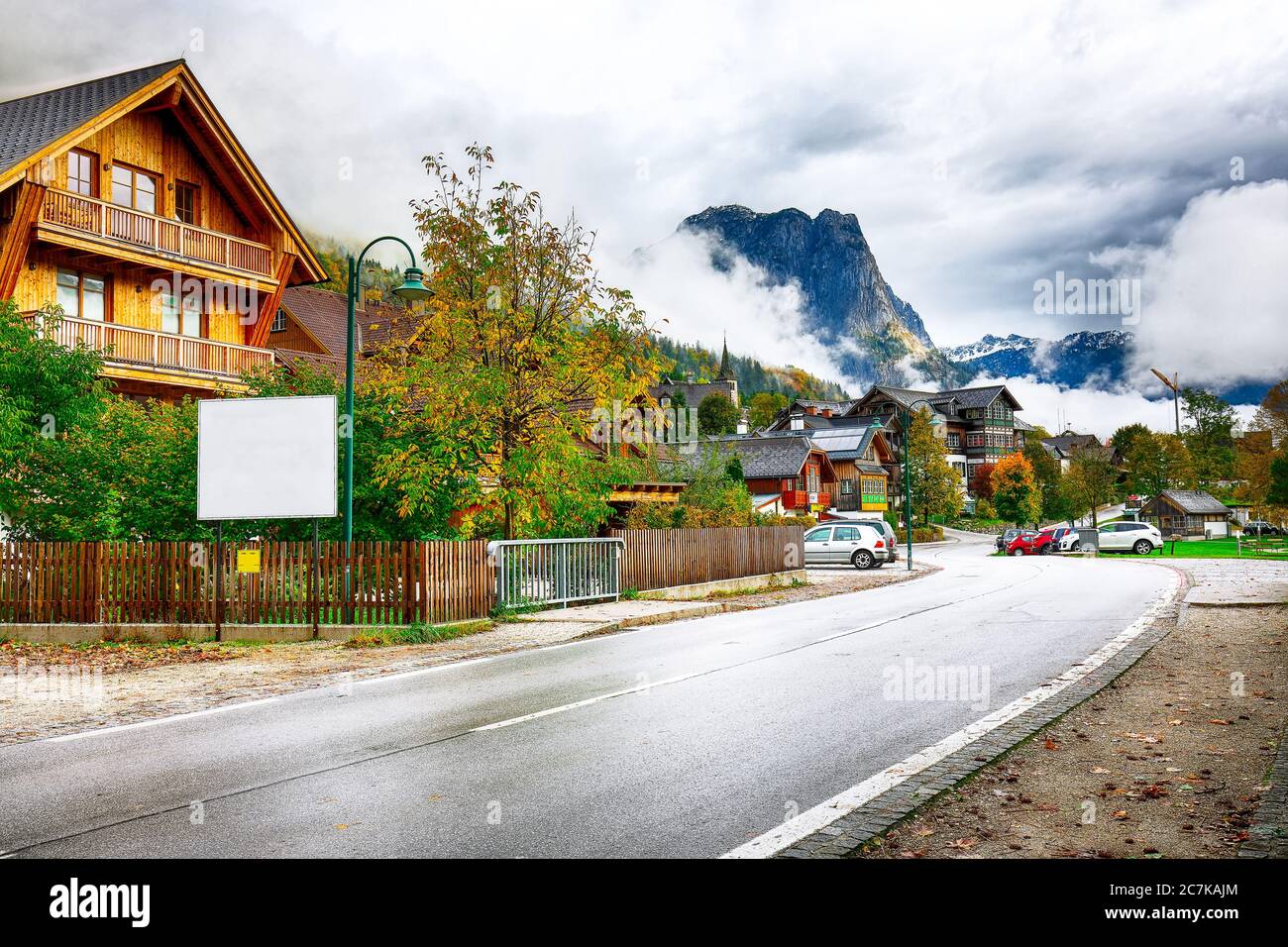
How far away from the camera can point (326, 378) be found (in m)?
18.4

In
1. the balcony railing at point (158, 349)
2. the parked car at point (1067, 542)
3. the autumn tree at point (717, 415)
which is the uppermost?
the autumn tree at point (717, 415)

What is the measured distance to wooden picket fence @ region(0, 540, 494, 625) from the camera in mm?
15227

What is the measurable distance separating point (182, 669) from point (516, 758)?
7.37m

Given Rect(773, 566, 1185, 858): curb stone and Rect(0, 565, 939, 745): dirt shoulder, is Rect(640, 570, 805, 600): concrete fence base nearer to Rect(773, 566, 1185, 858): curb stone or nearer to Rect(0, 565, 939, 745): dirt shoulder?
Rect(0, 565, 939, 745): dirt shoulder

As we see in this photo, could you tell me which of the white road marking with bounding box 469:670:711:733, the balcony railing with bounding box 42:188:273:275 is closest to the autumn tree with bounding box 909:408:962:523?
the balcony railing with bounding box 42:188:273:275

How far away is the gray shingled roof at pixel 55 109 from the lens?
24094 millimetres

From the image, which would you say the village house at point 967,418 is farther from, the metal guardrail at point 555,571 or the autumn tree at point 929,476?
the metal guardrail at point 555,571

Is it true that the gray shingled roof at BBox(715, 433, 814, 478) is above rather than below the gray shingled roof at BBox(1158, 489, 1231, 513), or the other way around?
above

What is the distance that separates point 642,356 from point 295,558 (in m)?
7.54

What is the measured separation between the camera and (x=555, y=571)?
1906 cm

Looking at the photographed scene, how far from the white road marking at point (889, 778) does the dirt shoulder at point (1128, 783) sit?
0.37 m

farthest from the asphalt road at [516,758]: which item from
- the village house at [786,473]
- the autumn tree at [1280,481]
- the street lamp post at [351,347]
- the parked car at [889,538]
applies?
the village house at [786,473]
